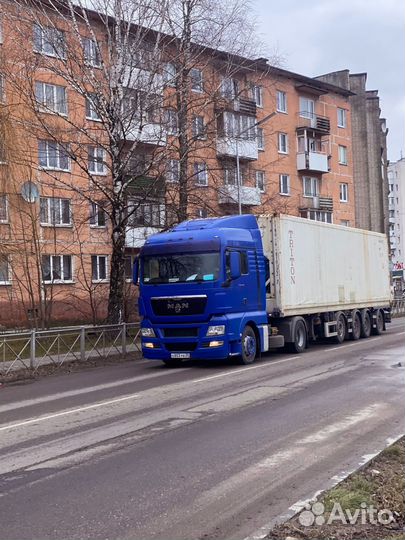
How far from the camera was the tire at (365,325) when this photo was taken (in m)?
23.4

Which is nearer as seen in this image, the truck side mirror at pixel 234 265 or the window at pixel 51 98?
the truck side mirror at pixel 234 265

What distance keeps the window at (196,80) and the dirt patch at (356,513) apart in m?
18.1

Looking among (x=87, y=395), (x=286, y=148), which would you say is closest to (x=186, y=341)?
(x=87, y=395)

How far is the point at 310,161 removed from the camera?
4906cm

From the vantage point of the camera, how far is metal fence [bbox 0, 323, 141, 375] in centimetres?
1634

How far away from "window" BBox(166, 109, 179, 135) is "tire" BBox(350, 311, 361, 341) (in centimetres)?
907

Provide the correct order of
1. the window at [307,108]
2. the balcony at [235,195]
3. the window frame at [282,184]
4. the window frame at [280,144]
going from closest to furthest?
1. the balcony at [235,195]
2. the window frame at [282,184]
3. the window frame at [280,144]
4. the window at [307,108]

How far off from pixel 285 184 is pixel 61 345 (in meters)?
33.9

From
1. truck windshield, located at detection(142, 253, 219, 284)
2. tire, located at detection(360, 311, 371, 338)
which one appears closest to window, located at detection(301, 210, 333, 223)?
tire, located at detection(360, 311, 371, 338)

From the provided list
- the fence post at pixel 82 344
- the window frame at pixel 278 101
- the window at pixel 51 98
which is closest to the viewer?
the fence post at pixel 82 344

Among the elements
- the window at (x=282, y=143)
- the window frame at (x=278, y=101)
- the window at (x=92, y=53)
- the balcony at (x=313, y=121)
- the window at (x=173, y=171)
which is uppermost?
the window frame at (x=278, y=101)

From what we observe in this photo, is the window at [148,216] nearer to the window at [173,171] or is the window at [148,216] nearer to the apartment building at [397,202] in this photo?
the window at [173,171]

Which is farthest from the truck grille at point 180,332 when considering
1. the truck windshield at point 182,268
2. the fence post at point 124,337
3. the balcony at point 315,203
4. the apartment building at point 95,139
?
the balcony at point 315,203

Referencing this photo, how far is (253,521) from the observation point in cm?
496
